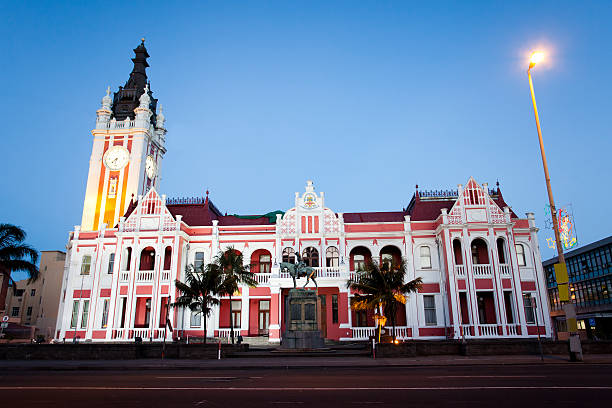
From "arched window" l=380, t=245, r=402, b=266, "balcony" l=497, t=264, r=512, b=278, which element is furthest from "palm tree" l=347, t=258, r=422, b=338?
"balcony" l=497, t=264, r=512, b=278

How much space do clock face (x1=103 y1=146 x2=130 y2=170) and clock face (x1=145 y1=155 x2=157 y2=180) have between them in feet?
8.39

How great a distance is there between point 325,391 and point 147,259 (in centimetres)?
3202

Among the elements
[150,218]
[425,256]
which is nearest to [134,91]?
[150,218]

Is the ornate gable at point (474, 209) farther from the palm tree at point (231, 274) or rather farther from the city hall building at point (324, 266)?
the palm tree at point (231, 274)

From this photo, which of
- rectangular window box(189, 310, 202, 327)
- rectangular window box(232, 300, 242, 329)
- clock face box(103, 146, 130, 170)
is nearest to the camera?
rectangular window box(189, 310, 202, 327)

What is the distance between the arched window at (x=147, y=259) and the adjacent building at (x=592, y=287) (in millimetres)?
49400

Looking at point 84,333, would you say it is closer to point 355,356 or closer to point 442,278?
point 355,356

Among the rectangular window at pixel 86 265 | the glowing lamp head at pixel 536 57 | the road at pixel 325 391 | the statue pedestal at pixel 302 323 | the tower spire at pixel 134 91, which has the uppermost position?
the tower spire at pixel 134 91

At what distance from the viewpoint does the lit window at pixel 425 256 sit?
35.2m

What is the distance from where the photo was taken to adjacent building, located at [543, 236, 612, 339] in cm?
5362

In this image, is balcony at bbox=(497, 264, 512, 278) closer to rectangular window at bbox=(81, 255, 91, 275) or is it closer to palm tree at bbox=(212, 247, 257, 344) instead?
palm tree at bbox=(212, 247, 257, 344)

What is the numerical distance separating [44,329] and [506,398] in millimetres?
74019

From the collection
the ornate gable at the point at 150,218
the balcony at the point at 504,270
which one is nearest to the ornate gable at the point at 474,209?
the balcony at the point at 504,270

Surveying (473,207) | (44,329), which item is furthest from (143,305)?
(44,329)
